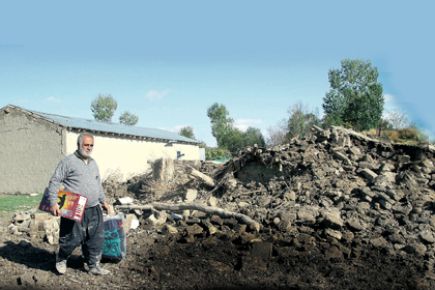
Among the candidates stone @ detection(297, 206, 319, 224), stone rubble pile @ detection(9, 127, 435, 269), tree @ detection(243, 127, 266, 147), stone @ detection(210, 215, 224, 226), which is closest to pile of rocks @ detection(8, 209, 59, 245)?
stone rubble pile @ detection(9, 127, 435, 269)

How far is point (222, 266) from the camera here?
590cm

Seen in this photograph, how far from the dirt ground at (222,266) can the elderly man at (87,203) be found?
307 millimetres

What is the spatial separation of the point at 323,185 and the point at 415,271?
3380 millimetres

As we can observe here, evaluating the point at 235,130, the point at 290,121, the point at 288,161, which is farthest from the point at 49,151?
the point at 235,130

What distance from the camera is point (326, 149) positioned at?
1079 centimetres

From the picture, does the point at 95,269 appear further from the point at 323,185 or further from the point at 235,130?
the point at 235,130

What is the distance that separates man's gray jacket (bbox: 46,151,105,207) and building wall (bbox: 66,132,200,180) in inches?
489

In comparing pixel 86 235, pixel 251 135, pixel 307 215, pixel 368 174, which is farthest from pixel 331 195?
pixel 251 135

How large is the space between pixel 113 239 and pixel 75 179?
1.03m

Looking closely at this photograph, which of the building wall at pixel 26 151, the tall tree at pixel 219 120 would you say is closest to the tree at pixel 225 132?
the tall tree at pixel 219 120

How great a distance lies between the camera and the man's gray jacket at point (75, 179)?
4957 mm

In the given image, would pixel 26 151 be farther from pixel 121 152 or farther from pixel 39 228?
pixel 39 228

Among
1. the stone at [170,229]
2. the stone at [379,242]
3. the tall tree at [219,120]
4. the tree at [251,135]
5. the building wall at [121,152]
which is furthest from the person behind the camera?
the tall tree at [219,120]

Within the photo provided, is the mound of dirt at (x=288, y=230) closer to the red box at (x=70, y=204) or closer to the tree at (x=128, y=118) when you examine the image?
the red box at (x=70, y=204)
